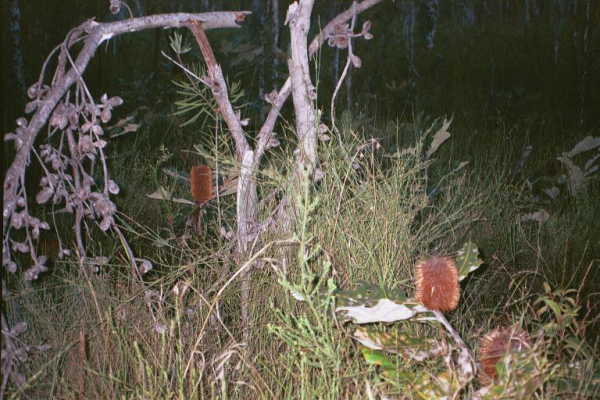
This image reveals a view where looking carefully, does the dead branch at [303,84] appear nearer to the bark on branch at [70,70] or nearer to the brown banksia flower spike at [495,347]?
the bark on branch at [70,70]

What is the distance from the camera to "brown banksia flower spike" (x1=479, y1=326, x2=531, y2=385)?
125cm

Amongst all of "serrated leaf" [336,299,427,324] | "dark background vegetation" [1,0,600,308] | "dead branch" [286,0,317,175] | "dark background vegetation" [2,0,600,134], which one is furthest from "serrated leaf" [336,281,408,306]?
"dark background vegetation" [2,0,600,134]

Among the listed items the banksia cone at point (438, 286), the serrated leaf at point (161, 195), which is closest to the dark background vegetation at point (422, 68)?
the serrated leaf at point (161, 195)

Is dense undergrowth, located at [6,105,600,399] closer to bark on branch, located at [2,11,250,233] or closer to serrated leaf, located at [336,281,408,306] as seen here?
serrated leaf, located at [336,281,408,306]

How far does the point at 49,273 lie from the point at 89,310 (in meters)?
0.60

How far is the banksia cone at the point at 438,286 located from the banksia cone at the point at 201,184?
0.82m

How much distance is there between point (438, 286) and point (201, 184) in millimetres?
868

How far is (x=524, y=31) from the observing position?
9.49m

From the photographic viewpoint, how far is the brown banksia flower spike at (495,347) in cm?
125

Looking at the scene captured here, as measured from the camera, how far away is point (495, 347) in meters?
1.27

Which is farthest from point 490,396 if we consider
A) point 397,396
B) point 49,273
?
point 49,273

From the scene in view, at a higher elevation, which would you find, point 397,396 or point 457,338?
point 457,338

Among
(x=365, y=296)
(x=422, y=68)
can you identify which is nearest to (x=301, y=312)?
(x=365, y=296)

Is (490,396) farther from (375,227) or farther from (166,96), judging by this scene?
(166,96)
